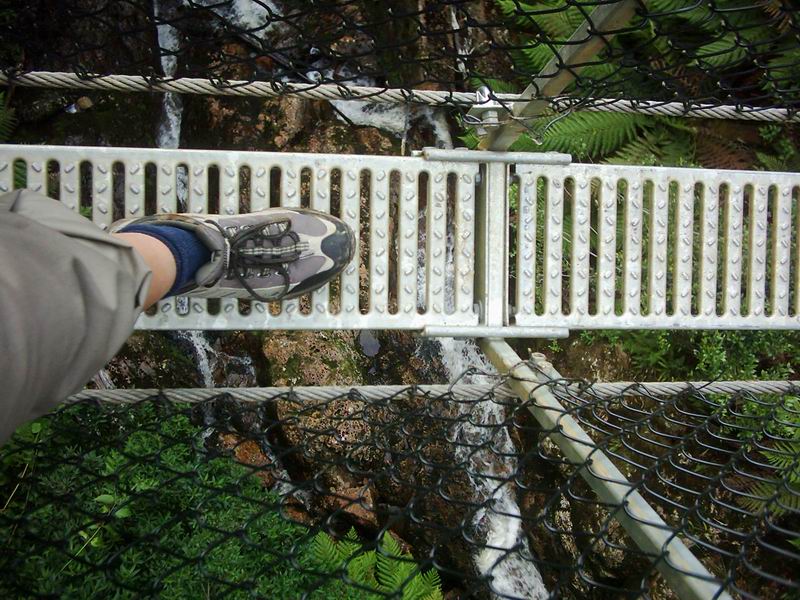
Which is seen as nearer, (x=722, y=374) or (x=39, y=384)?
(x=39, y=384)

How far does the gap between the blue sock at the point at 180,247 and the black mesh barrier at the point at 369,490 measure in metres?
0.33

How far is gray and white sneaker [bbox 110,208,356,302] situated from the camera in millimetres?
2004

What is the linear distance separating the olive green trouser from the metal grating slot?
4.72ft

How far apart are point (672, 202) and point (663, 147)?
701 millimetres

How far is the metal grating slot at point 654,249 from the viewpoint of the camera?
2.37m

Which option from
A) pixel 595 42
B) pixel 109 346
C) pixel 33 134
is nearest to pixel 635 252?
pixel 595 42

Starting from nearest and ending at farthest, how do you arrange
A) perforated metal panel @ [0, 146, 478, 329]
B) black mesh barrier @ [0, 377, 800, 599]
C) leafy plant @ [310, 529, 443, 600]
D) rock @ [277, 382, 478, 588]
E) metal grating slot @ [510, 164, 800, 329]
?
black mesh barrier @ [0, 377, 800, 599]
perforated metal panel @ [0, 146, 478, 329]
metal grating slot @ [510, 164, 800, 329]
leafy plant @ [310, 529, 443, 600]
rock @ [277, 382, 478, 588]

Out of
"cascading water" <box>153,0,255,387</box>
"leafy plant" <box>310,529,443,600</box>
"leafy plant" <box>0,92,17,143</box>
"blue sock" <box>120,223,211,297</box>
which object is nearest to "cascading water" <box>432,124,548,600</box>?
"leafy plant" <box>310,529,443,600</box>

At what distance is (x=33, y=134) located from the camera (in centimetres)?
309

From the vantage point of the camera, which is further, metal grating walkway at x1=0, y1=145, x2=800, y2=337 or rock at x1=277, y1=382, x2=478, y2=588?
rock at x1=277, y1=382, x2=478, y2=588

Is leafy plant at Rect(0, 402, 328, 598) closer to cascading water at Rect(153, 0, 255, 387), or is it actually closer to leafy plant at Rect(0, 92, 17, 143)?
cascading water at Rect(153, 0, 255, 387)

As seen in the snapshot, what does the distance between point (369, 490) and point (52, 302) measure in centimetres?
213

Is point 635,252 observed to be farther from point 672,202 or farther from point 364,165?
point 364,165

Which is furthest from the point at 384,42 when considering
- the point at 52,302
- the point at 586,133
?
the point at 52,302
